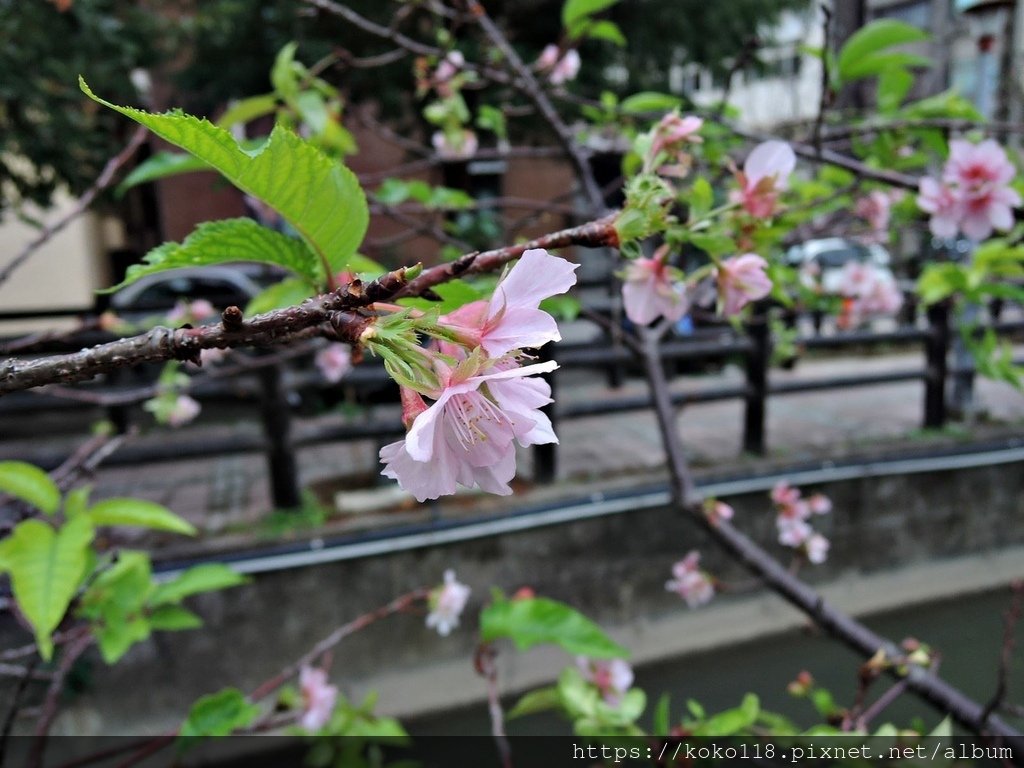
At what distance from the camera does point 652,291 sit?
584 millimetres

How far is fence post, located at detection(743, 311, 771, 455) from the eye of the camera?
9.44ft

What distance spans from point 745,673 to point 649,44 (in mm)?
4631

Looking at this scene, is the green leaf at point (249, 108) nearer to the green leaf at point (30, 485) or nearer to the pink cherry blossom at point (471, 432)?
the green leaf at point (30, 485)

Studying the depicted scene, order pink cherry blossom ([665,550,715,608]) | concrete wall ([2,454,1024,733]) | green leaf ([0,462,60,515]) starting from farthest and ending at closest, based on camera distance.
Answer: concrete wall ([2,454,1024,733]) → pink cherry blossom ([665,550,715,608]) → green leaf ([0,462,60,515])

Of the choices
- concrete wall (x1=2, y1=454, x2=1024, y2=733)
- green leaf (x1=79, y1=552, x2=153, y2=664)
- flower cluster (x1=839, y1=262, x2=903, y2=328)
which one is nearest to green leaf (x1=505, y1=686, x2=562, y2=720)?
green leaf (x1=79, y1=552, x2=153, y2=664)

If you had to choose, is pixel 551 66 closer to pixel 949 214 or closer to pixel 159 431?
pixel 949 214

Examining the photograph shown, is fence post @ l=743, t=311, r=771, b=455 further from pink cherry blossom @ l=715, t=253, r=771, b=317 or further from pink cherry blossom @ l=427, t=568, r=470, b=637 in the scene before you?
pink cherry blossom @ l=715, t=253, r=771, b=317

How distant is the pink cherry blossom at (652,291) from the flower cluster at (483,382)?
0.27m

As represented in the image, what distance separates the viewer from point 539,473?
2621mm

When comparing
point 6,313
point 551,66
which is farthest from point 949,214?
point 6,313

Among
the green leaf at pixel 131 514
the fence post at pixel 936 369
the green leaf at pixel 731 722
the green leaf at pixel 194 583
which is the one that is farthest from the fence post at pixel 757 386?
the green leaf at pixel 131 514

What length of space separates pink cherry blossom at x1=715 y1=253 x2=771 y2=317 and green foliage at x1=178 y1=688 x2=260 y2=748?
0.70 meters

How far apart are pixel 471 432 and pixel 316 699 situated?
3.92ft

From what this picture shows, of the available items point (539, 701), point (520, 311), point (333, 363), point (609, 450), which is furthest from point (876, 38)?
point (609, 450)
